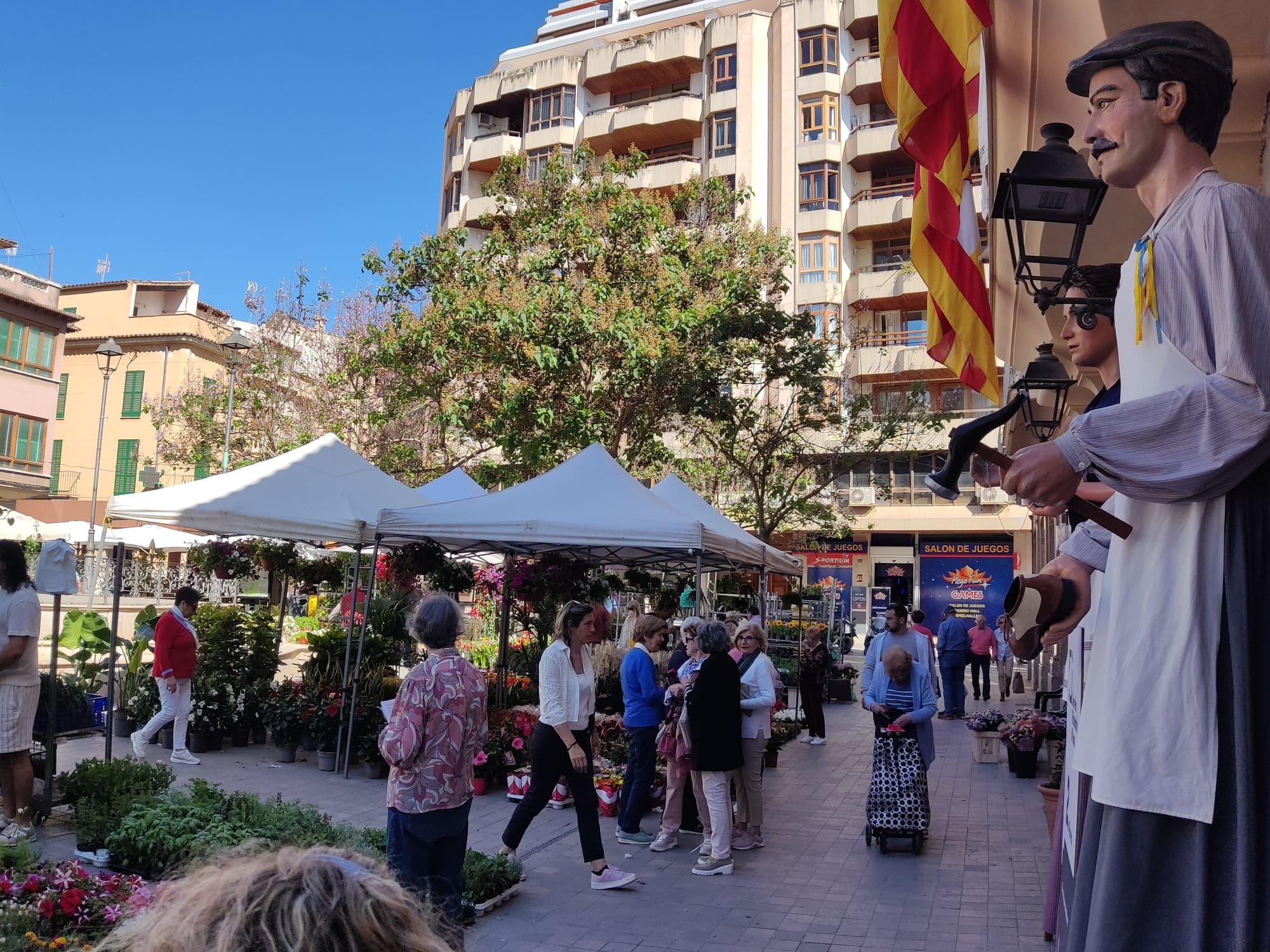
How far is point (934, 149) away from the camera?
5.96 meters

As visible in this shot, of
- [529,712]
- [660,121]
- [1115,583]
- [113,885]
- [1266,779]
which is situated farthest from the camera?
[660,121]

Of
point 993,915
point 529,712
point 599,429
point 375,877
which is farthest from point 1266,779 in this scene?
point 599,429

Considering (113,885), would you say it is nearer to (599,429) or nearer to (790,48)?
(599,429)

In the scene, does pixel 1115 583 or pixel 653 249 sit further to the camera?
pixel 653 249

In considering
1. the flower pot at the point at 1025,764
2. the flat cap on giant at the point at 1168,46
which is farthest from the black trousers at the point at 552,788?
the flower pot at the point at 1025,764

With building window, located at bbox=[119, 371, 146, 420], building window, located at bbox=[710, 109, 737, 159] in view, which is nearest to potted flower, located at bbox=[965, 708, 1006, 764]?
building window, located at bbox=[710, 109, 737, 159]

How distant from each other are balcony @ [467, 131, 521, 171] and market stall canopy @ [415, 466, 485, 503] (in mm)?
29668

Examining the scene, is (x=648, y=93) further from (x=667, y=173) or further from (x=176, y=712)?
(x=176, y=712)

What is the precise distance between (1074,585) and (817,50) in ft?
132

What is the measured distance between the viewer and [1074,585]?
226 cm

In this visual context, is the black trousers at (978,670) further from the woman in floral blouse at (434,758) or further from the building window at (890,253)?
the building window at (890,253)

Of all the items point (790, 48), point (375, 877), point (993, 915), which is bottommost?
point (993, 915)

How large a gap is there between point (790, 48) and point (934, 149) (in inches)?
1432

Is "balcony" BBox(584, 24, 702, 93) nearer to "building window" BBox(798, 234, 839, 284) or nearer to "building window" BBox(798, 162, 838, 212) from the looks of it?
"building window" BBox(798, 162, 838, 212)
